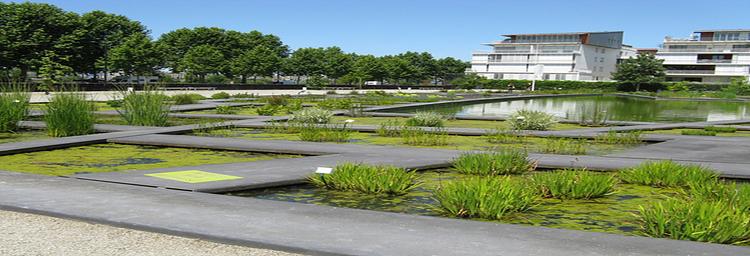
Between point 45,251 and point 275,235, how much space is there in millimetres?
1787

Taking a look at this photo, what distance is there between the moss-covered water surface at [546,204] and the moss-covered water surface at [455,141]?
4533 millimetres

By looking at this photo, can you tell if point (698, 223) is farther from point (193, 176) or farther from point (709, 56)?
point (709, 56)

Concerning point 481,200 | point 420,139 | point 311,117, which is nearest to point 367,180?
point 481,200

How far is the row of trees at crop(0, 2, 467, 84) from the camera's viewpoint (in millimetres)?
55719

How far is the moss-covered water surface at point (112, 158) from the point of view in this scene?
Answer: 923cm

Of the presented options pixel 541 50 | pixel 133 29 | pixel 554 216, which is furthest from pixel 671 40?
pixel 554 216

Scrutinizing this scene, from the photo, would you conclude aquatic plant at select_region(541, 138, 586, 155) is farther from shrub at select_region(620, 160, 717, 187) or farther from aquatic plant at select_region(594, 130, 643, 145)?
shrub at select_region(620, 160, 717, 187)

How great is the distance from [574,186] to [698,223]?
217cm

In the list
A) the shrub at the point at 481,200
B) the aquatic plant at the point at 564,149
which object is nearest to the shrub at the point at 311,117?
the aquatic plant at the point at 564,149

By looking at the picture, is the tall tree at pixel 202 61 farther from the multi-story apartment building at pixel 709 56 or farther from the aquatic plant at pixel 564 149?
the multi-story apartment building at pixel 709 56

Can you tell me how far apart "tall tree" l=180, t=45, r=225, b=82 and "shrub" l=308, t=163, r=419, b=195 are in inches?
3067

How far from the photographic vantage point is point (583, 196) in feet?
24.6

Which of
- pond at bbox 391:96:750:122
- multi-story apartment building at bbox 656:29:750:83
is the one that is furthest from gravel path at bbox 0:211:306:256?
multi-story apartment building at bbox 656:29:750:83

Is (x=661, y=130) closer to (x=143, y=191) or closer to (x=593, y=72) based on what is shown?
(x=143, y=191)
